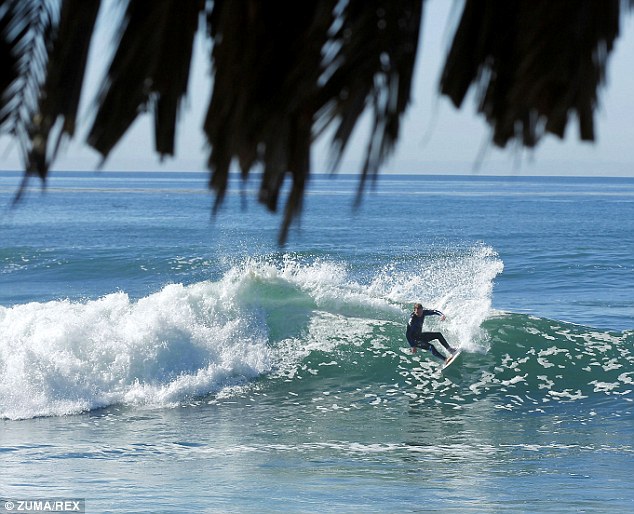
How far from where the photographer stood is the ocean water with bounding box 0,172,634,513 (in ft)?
39.4

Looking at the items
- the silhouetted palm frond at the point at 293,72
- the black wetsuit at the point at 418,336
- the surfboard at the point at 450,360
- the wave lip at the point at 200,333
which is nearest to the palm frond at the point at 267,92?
the silhouetted palm frond at the point at 293,72

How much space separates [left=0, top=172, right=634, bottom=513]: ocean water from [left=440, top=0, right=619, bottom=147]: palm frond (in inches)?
15.4

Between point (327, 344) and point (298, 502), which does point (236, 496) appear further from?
point (327, 344)

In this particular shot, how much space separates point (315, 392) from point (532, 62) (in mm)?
17395

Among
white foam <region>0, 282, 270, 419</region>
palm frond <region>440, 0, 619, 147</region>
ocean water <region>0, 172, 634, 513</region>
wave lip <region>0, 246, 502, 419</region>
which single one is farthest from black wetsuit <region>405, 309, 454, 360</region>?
palm frond <region>440, 0, 619, 147</region>

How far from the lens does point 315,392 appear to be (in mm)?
18750

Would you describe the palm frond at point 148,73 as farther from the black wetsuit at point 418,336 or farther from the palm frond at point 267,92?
the black wetsuit at point 418,336

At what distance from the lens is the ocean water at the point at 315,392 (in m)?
12.0

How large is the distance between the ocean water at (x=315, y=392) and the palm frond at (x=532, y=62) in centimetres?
39

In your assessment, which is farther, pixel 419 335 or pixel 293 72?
pixel 419 335

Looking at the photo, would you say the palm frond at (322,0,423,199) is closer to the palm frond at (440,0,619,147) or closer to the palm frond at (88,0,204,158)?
the palm frond at (440,0,619,147)

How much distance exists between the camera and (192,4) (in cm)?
172

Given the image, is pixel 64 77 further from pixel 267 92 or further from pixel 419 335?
pixel 419 335

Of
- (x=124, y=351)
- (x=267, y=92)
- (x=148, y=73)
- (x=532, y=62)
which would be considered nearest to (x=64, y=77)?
(x=148, y=73)
